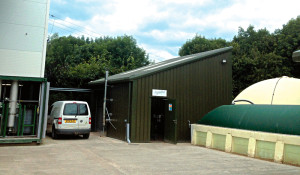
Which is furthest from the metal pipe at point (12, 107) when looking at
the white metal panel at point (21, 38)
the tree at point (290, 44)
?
the tree at point (290, 44)

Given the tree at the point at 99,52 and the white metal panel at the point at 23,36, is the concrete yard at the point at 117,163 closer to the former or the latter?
the white metal panel at the point at 23,36

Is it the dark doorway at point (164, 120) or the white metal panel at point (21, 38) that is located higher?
the white metal panel at point (21, 38)

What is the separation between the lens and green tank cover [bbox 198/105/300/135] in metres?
8.91

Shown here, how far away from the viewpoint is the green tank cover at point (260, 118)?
29.2 ft

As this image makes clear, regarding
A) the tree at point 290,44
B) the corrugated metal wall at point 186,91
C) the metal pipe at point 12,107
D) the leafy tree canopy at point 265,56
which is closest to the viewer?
the metal pipe at point 12,107

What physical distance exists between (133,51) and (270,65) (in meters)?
22.6

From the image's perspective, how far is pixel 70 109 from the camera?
12703mm

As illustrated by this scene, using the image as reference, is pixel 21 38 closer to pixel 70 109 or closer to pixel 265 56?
pixel 70 109

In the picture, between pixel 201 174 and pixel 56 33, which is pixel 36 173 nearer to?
pixel 201 174

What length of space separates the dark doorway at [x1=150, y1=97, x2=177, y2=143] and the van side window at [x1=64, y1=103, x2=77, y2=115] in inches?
183

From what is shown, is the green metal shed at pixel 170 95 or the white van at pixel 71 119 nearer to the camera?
the white van at pixel 71 119

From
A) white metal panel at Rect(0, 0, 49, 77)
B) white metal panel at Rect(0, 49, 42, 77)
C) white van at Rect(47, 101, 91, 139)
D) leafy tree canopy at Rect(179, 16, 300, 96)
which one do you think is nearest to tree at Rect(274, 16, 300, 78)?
leafy tree canopy at Rect(179, 16, 300, 96)

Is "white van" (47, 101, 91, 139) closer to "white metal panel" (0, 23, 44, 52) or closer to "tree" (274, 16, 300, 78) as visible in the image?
"white metal panel" (0, 23, 44, 52)

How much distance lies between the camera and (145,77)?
12.9m
